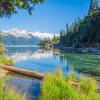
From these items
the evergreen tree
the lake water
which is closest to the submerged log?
the lake water

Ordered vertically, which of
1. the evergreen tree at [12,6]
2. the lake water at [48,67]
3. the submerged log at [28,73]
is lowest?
the lake water at [48,67]

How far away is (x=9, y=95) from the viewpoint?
8.38 meters

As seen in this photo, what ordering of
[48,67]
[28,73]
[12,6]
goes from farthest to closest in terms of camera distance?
[48,67] < [28,73] < [12,6]

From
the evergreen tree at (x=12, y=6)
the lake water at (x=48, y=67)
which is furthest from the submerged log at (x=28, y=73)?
the evergreen tree at (x=12, y=6)

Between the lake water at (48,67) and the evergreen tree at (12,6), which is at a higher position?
the evergreen tree at (12,6)

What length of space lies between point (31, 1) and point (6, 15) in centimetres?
209

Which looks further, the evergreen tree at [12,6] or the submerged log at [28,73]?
the submerged log at [28,73]

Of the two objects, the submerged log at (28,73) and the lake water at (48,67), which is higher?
the submerged log at (28,73)

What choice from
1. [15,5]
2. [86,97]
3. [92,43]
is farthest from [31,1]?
[92,43]

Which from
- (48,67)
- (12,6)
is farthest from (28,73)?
(48,67)

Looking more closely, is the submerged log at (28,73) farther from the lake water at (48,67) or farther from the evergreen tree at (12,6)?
the evergreen tree at (12,6)

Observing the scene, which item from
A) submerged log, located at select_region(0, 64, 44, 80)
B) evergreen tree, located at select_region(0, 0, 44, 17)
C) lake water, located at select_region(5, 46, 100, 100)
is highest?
evergreen tree, located at select_region(0, 0, 44, 17)

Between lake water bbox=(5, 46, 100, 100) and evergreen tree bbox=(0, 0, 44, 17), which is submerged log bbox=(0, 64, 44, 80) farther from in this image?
evergreen tree bbox=(0, 0, 44, 17)

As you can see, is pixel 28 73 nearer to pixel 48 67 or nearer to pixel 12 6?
pixel 12 6
